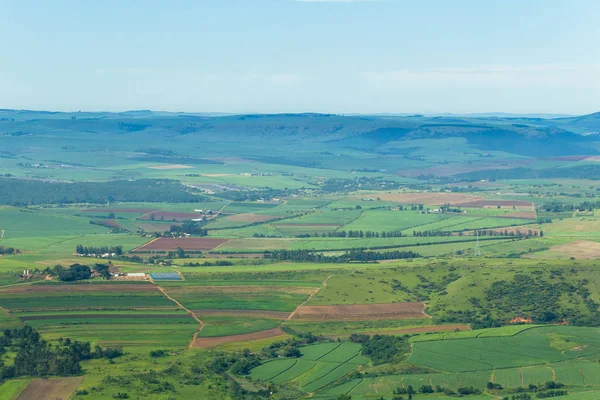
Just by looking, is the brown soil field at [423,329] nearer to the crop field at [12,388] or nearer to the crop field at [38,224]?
the crop field at [12,388]

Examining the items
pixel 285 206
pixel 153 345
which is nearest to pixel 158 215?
pixel 285 206

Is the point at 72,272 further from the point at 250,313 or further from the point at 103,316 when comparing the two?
the point at 250,313

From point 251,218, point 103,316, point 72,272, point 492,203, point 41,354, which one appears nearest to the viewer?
point 41,354

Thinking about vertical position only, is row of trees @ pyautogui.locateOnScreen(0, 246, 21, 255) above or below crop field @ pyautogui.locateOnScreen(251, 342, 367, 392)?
above

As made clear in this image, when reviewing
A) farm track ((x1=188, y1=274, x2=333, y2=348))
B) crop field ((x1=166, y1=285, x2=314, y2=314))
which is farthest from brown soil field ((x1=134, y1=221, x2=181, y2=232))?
farm track ((x1=188, y1=274, x2=333, y2=348))

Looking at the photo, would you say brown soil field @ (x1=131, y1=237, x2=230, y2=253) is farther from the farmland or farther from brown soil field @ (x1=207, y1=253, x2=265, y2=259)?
brown soil field @ (x1=207, y1=253, x2=265, y2=259)

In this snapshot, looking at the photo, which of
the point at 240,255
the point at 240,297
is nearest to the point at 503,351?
the point at 240,297

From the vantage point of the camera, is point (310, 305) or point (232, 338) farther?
point (310, 305)
